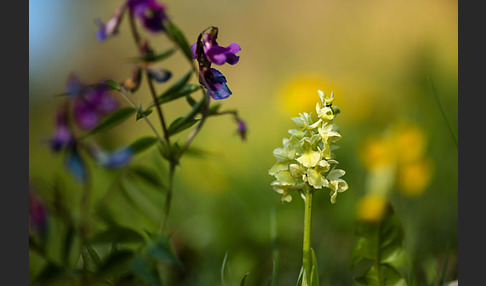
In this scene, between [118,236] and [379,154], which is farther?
[379,154]

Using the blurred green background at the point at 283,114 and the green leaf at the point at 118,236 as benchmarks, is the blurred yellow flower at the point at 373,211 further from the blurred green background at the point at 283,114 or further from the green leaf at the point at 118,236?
the green leaf at the point at 118,236

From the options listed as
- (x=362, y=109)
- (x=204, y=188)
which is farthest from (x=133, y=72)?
(x=362, y=109)

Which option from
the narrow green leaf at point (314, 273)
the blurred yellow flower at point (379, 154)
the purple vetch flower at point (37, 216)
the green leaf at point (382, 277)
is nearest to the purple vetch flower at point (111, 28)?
the purple vetch flower at point (37, 216)

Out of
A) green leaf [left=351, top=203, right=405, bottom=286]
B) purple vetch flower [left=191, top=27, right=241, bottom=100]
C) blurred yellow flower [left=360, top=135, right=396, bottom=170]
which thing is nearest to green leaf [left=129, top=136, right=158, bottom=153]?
purple vetch flower [left=191, top=27, right=241, bottom=100]

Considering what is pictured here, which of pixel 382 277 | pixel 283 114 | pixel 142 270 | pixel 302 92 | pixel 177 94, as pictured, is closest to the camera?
pixel 142 270

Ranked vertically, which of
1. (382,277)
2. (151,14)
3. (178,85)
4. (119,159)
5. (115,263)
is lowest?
(382,277)

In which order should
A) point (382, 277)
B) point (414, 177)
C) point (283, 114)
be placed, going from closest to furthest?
point (382, 277), point (414, 177), point (283, 114)

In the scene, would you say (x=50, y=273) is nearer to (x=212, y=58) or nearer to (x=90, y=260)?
(x=90, y=260)

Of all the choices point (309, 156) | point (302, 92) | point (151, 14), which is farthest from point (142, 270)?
point (302, 92)
